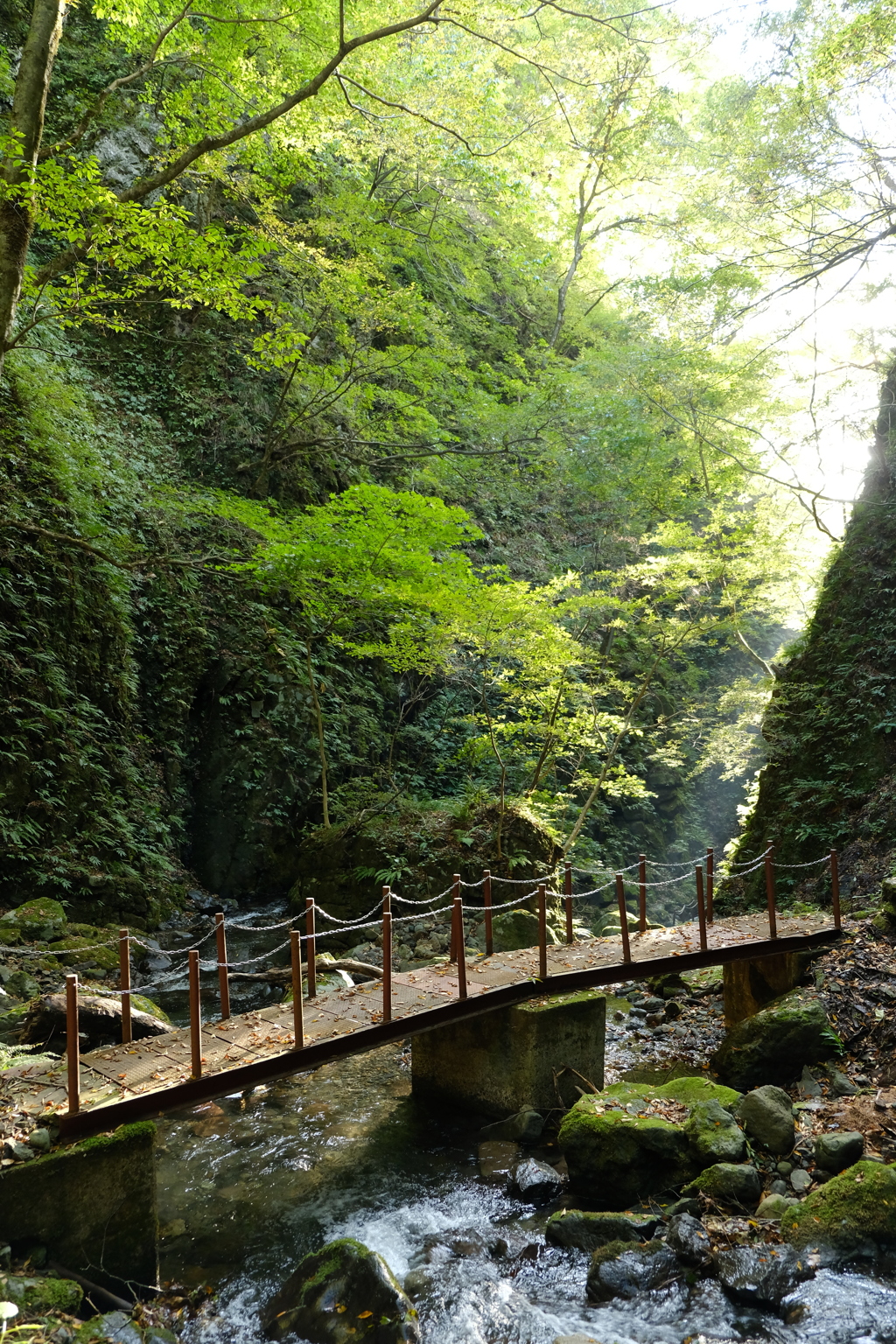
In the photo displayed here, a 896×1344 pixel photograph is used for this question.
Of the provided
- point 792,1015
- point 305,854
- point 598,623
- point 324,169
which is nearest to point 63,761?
point 305,854

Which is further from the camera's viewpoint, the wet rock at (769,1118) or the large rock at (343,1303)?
the wet rock at (769,1118)

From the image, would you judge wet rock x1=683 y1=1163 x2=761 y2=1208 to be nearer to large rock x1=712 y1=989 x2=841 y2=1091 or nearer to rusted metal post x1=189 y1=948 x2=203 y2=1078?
large rock x1=712 y1=989 x2=841 y2=1091

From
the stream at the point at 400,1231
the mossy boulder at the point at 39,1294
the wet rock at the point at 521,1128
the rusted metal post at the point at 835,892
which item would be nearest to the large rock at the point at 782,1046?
the rusted metal post at the point at 835,892

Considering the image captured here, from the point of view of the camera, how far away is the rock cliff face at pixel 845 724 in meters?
11.7

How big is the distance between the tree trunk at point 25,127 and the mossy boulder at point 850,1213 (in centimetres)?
984

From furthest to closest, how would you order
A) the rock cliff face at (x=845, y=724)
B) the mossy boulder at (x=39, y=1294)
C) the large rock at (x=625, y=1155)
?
1. the rock cliff face at (x=845, y=724)
2. the large rock at (x=625, y=1155)
3. the mossy boulder at (x=39, y=1294)

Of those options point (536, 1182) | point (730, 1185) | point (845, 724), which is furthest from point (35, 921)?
point (845, 724)

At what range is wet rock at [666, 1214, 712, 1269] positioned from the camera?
5.39 meters

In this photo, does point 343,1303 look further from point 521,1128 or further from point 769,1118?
point 769,1118

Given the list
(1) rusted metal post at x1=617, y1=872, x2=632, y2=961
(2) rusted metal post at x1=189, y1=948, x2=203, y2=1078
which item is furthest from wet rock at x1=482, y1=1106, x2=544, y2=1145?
(2) rusted metal post at x1=189, y1=948, x2=203, y2=1078

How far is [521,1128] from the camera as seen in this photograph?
7449mm

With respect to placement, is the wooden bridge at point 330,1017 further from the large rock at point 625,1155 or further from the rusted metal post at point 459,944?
the large rock at point 625,1155

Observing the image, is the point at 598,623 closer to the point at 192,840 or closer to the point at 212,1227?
the point at 192,840

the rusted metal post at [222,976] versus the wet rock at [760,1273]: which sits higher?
the rusted metal post at [222,976]
